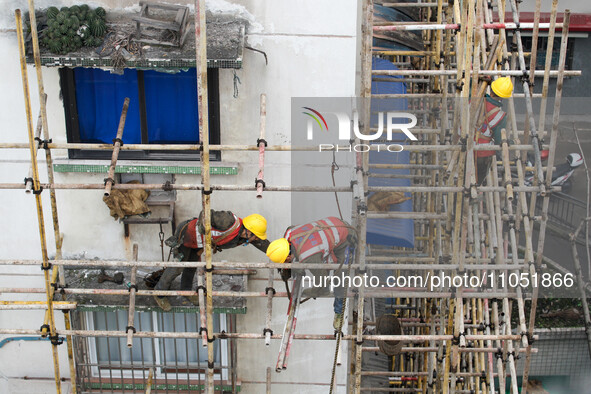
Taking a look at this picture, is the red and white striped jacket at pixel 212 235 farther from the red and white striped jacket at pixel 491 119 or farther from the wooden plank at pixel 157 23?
the red and white striped jacket at pixel 491 119

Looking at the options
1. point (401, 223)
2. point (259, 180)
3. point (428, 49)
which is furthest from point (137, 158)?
point (428, 49)

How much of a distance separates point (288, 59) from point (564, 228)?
12493mm

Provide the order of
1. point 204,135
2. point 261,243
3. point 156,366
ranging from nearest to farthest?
1. point 204,135
2. point 261,243
3. point 156,366

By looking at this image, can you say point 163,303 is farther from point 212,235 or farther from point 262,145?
point 262,145

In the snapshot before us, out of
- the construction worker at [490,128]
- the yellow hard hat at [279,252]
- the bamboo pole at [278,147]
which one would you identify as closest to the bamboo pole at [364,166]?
the bamboo pole at [278,147]

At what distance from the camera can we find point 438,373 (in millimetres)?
8281

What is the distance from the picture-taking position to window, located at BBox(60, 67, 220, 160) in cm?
789

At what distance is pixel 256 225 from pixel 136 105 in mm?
2221

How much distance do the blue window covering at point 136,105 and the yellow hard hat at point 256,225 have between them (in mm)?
1363

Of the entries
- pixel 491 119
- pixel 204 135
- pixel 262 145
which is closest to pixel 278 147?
pixel 262 145

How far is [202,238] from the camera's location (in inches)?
291

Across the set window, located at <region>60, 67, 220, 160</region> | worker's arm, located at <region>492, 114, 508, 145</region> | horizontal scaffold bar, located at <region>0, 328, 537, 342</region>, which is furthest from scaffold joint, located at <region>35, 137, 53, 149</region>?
worker's arm, located at <region>492, 114, 508, 145</region>

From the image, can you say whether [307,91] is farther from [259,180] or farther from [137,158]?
[137,158]

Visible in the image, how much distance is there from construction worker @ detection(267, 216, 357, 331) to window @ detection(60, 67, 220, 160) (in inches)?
65.2
